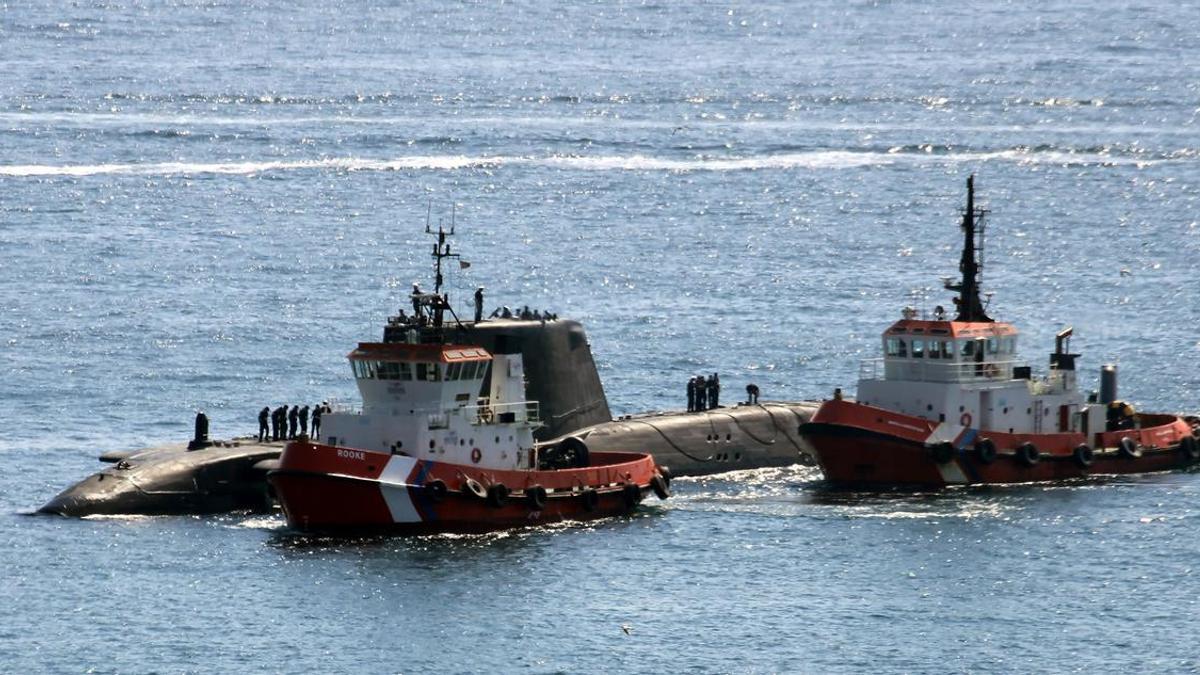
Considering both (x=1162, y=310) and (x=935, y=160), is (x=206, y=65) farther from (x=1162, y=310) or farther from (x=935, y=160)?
(x=1162, y=310)

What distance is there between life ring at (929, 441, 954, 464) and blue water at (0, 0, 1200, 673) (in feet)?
3.51

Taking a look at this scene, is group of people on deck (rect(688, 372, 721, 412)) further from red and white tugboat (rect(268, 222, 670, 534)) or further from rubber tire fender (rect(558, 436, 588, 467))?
red and white tugboat (rect(268, 222, 670, 534))

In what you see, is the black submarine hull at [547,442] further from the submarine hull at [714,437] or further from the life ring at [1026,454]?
the life ring at [1026,454]

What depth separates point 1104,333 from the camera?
98.5 meters

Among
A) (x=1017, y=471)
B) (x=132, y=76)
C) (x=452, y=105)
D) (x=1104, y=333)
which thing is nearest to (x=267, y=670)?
(x=1017, y=471)

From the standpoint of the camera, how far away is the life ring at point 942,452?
70.3 m

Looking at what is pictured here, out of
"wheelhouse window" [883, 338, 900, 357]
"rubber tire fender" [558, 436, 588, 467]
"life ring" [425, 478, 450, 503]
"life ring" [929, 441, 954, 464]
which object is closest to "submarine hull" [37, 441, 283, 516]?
"life ring" [425, 478, 450, 503]

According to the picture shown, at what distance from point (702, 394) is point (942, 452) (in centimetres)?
929

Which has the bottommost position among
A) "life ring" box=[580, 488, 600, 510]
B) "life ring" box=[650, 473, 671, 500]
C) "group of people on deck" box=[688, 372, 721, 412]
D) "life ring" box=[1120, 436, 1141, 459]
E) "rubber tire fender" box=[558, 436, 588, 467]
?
"life ring" box=[580, 488, 600, 510]

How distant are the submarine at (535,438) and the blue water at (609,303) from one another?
3.39 ft

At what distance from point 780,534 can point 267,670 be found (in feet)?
55.9

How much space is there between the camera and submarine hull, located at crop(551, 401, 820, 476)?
238 ft

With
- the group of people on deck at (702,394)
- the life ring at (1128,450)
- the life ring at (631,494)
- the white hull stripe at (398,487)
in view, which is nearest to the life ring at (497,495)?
the white hull stripe at (398,487)

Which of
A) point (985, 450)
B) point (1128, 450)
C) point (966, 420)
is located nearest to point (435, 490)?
point (985, 450)
